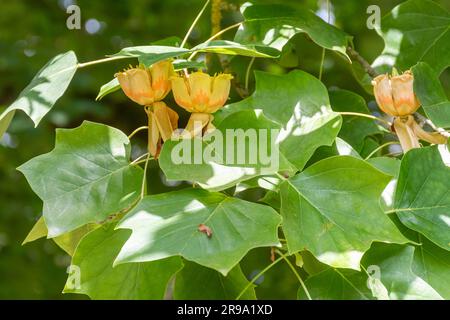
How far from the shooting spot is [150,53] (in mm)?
842

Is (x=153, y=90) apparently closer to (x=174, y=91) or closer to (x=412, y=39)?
(x=174, y=91)

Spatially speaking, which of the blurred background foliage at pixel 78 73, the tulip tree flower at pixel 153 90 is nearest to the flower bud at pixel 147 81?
the tulip tree flower at pixel 153 90

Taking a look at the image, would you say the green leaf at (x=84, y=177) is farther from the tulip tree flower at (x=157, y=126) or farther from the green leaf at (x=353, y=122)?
the green leaf at (x=353, y=122)

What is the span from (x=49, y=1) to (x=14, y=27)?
202mm

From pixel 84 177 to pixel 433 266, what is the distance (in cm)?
45

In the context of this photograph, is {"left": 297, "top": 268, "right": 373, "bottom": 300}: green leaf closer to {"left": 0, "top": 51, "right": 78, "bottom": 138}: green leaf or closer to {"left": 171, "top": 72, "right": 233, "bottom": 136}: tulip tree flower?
{"left": 171, "top": 72, "right": 233, "bottom": 136}: tulip tree flower

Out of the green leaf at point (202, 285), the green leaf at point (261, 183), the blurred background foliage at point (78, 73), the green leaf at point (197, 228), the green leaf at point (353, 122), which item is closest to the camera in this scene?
the green leaf at point (197, 228)

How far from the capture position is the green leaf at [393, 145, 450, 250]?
0.86 metres

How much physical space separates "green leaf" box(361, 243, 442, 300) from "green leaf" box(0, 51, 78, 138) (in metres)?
0.44

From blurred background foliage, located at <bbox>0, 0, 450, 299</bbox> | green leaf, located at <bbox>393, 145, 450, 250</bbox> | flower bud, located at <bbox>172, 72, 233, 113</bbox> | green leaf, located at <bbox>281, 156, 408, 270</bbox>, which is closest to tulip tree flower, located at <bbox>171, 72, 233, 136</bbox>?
flower bud, located at <bbox>172, 72, 233, 113</bbox>

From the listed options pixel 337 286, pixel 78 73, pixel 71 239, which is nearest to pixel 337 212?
pixel 337 286

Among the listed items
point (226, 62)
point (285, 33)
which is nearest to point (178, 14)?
point (226, 62)

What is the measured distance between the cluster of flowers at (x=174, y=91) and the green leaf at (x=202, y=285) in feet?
0.57

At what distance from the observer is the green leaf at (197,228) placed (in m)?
0.75
